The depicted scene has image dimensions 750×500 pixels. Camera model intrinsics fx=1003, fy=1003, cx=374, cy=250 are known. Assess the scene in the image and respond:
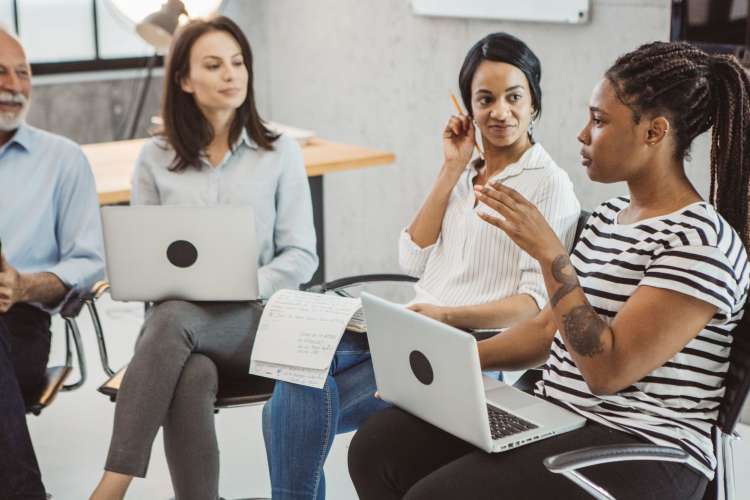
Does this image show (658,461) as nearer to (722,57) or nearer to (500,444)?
(500,444)

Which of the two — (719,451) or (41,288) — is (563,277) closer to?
(719,451)

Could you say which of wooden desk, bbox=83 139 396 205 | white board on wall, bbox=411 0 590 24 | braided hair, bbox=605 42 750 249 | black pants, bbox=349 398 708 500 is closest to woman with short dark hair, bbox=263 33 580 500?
black pants, bbox=349 398 708 500

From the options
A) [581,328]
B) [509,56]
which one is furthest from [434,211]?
[581,328]

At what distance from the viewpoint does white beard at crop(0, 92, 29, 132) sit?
8.04ft

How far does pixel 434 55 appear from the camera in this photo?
379 cm

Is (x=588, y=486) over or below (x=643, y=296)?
below

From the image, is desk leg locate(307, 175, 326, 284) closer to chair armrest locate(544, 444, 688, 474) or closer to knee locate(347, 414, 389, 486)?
knee locate(347, 414, 389, 486)

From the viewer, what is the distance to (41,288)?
2.35 m

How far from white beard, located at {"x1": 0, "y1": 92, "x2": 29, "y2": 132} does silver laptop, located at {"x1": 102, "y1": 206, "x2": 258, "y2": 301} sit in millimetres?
461

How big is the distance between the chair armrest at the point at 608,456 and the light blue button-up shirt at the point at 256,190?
1119 millimetres

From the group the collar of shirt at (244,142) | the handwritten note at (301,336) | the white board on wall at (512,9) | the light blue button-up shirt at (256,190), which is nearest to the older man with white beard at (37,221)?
the light blue button-up shirt at (256,190)

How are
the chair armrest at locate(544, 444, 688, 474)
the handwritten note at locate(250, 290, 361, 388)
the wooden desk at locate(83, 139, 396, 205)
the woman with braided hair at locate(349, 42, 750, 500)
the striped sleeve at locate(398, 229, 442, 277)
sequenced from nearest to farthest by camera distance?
1. the chair armrest at locate(544, 444, 688, 474)
2. the woman with braided hair at locate(349, 42, 750, 500)
3. the handwritten note at locate(250, 290, 361, 388)
4. the striped sleeve at locate(398, 229, 442, 277)
5. the wooden desk at locate(83, 139, 396, 205)

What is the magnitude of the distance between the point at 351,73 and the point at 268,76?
711 mm

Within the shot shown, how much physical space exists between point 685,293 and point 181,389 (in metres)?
1.13
